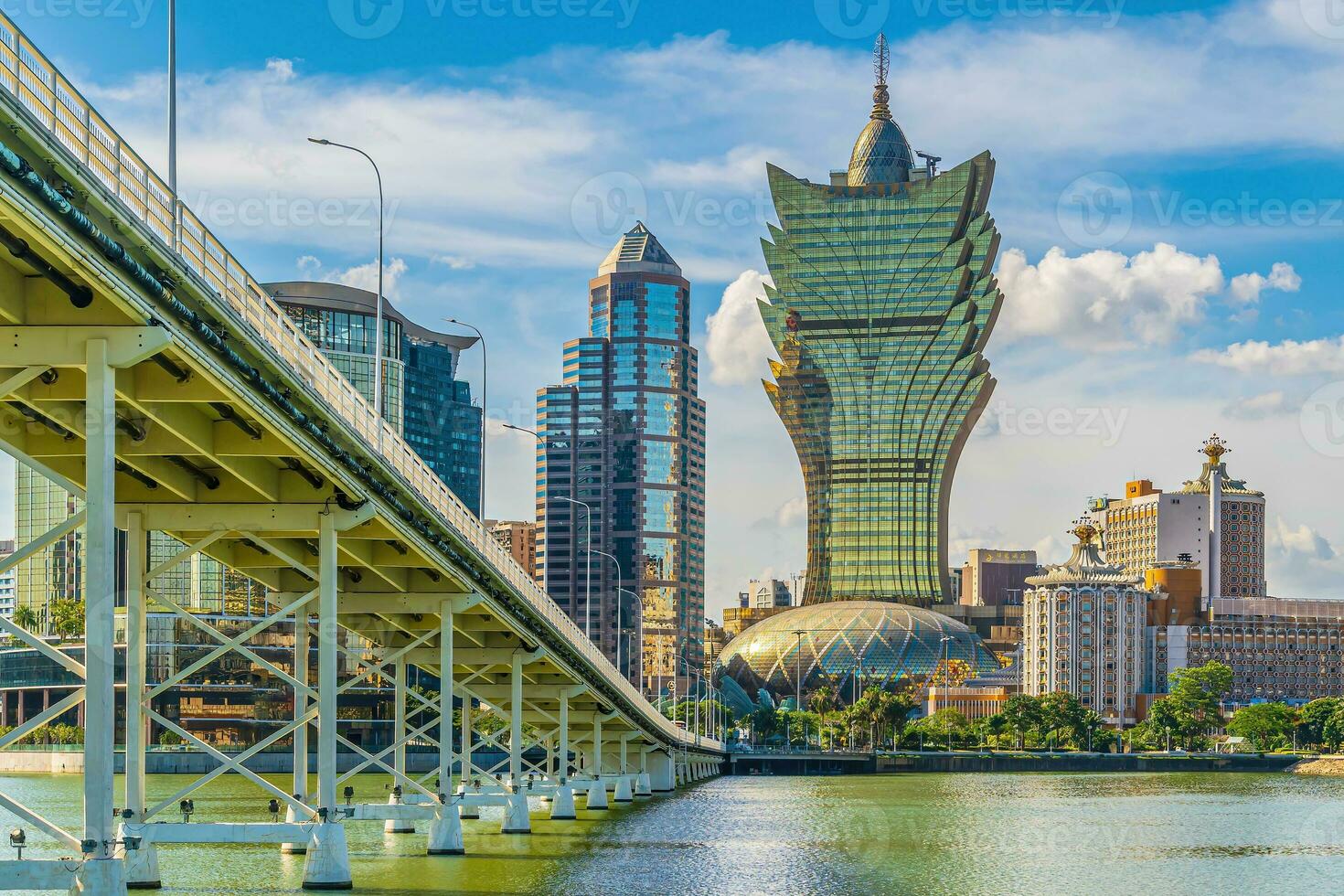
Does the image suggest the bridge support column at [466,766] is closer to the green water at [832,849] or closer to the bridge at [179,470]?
the bridge at [179,470]

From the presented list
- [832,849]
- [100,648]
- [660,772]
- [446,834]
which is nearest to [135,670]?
[100,648]

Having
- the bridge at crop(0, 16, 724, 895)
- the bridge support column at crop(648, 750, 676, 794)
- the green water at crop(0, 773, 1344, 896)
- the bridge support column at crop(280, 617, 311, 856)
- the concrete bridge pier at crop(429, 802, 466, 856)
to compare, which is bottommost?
the bridge support column at crop(648, 750, 676, 794)

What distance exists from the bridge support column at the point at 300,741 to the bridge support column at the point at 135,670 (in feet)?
20.7

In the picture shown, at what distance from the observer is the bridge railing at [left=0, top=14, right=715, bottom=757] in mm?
30438

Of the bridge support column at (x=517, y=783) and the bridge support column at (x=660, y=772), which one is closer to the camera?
the bridge support column at (x=517, y=783)

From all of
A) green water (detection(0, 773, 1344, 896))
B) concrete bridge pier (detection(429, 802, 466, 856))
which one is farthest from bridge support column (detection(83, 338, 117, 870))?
concrete bridge pier (detection(429, 802, 466, 856))

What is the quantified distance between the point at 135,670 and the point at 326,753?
6183 millimetres

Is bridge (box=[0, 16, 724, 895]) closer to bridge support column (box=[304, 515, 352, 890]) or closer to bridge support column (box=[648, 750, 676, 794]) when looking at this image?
bridge support column (box=[304, 515, 352, 890])

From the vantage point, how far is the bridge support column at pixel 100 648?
111 ft

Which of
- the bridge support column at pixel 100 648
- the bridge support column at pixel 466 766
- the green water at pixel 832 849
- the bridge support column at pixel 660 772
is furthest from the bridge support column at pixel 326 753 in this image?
the bridge support column at pixel 660 772

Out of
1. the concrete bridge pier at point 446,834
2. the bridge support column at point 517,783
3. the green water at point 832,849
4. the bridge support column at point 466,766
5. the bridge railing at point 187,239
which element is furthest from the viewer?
the bridge support column at point 517,783

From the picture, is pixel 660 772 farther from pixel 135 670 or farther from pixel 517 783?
pixel 135 670

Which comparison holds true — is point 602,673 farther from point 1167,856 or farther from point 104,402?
point 104,402

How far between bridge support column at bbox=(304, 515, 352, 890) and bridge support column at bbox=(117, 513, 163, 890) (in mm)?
4181
